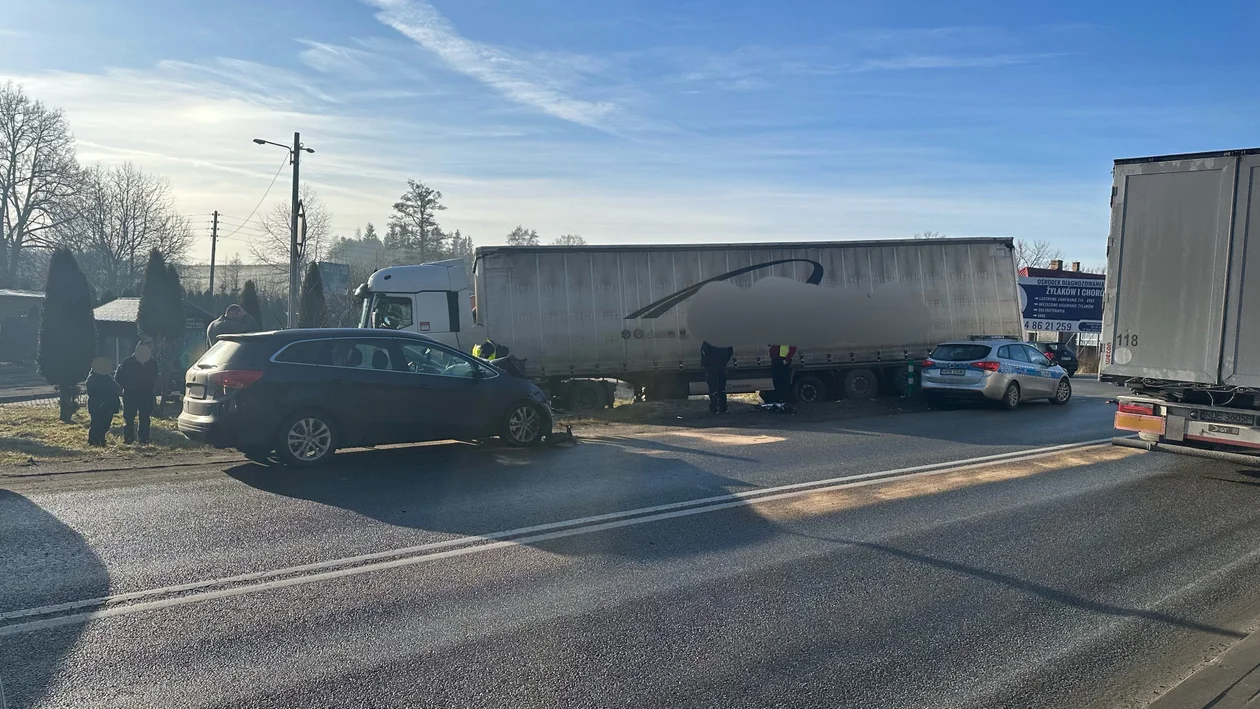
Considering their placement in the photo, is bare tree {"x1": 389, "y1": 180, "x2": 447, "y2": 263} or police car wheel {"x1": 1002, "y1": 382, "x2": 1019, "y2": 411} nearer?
police car wheel {"x1": 1002, "y1": 382, "x2": 1019, "y2": 411}

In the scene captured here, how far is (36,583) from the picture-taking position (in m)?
5.43

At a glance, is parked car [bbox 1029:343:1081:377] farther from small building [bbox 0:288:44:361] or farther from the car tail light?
small building [bbox 0:288:44:361]

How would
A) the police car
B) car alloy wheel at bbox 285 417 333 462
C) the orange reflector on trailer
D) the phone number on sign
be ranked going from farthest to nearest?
the phone number on sign → the police car → the orange reflector on trailer → car alloy wheel at bbox 285 417 333 462

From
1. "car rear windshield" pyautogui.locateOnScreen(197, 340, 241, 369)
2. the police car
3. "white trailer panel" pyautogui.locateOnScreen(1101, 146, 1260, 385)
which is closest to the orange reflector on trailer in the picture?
"white trailer panel" pyautogui.locateOnScreen(1101, 146, 1260, 385)

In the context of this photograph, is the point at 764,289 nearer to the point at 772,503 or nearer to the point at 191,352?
the point at 772,503

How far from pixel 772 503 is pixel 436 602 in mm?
3821

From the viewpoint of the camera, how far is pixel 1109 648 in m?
4.92

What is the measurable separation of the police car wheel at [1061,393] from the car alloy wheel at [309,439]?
15215 millimetres

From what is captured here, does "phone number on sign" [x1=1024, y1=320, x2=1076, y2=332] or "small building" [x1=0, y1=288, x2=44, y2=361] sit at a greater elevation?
"phone number on sign" [x1=1024, y1=320, x2=1076, y2=332]

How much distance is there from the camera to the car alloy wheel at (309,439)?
934 centimetres

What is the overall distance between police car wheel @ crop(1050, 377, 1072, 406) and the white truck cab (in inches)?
479

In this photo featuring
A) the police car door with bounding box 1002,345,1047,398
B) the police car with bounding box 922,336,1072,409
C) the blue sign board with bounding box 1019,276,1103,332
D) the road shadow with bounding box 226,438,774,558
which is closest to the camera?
the road shadow with bounding box 226,438,774,558

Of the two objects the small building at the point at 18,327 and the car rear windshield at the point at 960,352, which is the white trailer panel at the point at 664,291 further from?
the small building at the point at 18,327

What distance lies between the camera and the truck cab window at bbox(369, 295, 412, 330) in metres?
18.0
